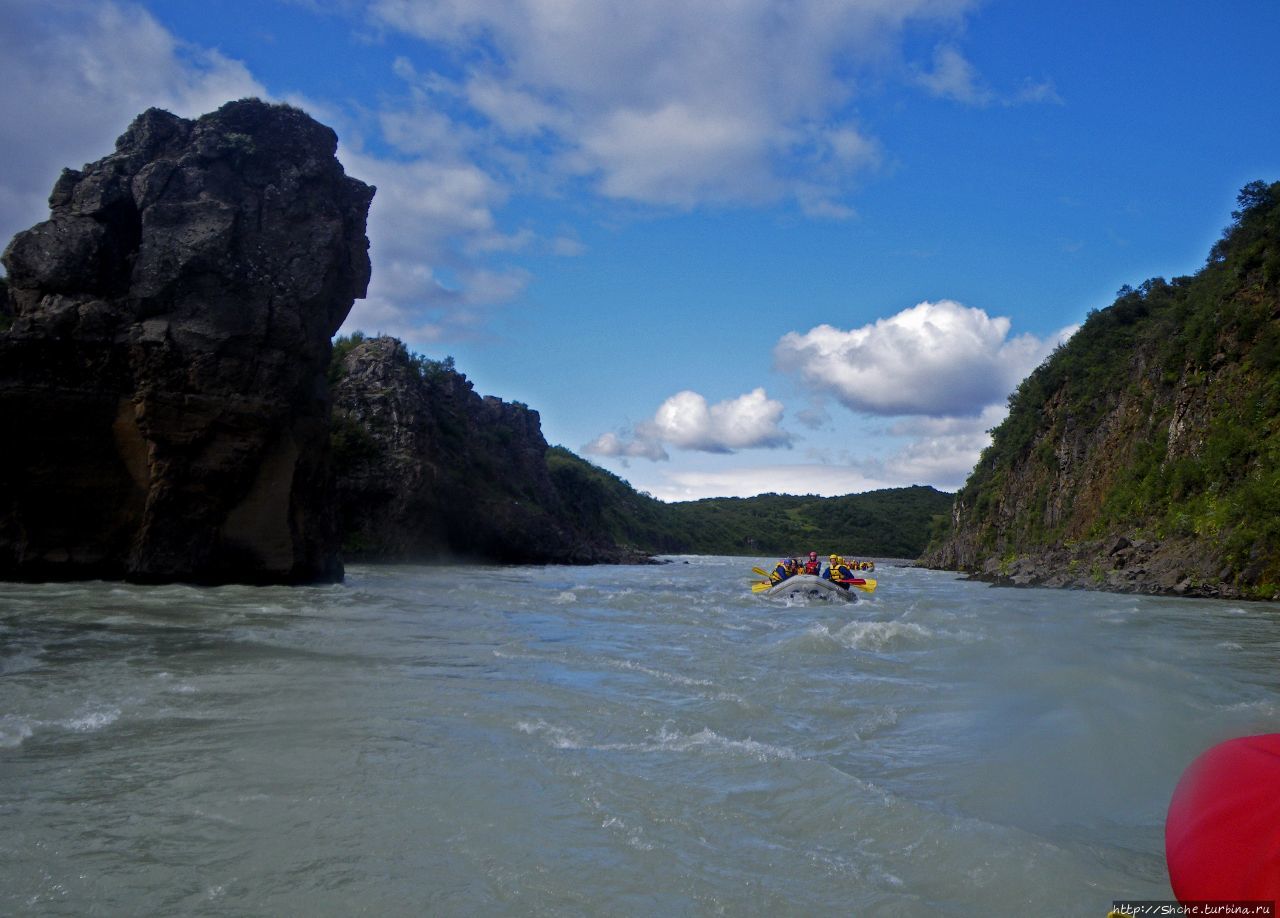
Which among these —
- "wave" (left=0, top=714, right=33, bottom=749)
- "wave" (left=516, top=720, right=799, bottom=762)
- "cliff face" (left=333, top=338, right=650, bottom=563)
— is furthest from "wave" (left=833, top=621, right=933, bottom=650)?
"cliff face" (left=333, top=338, right=650, bottom=563)

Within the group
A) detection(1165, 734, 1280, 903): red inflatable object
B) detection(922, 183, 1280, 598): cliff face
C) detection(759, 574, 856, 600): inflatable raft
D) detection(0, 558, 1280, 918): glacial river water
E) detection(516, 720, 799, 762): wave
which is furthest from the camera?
detection(759, 574, 856, 600): inflatable raft

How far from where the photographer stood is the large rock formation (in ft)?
56.5

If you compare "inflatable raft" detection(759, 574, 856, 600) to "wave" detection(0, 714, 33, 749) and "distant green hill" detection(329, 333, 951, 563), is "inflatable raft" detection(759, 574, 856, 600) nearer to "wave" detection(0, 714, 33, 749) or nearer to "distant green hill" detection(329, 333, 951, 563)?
"distant green hill" detection(329, 333, 951, 563)

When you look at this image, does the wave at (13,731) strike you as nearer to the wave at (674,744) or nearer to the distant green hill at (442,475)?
the wave at (674,744)

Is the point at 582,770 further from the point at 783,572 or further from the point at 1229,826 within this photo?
the point at 783,572

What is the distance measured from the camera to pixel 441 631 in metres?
13.0

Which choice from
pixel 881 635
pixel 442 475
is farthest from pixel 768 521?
pixel 881 635

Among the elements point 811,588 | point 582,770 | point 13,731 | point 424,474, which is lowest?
point 582,770

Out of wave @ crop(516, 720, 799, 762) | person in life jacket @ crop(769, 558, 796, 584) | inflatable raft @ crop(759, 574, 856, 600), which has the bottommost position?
wave @ crop(516, 720, 799, 762)

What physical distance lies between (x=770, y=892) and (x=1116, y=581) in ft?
82.5

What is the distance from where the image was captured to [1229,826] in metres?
2.81

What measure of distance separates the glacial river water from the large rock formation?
638 centimetres

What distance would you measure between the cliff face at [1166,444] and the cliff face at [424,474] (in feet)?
80.9

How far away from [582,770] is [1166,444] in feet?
100
